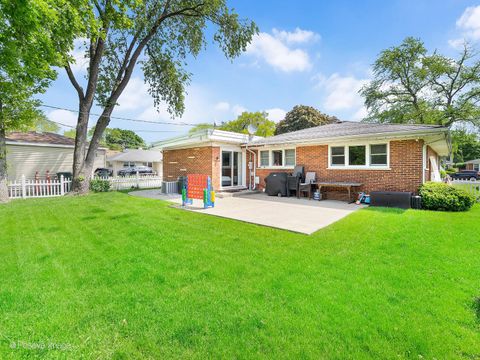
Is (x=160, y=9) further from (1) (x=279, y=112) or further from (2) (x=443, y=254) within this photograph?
(1) (x=279, y=112)

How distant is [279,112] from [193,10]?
28.5m

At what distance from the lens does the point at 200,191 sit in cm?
920

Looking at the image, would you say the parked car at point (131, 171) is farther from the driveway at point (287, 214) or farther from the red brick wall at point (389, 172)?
the red brick wall at point (389, 172)

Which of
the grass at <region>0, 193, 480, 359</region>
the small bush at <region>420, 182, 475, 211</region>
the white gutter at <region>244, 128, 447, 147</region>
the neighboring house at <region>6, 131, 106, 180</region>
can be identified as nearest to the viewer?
the grass at <region>0, 193, 480, 359</region>

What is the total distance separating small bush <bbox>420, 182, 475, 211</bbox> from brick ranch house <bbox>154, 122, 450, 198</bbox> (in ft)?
2.03

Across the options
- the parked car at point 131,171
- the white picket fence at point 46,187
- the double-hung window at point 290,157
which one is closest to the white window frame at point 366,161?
the double-hung window at point 290,157

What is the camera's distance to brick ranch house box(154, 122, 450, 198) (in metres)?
9.10

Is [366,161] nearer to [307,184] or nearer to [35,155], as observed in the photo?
[307,184]

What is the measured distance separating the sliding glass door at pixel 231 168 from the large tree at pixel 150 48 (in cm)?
667

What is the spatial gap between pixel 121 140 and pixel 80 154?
175 feet

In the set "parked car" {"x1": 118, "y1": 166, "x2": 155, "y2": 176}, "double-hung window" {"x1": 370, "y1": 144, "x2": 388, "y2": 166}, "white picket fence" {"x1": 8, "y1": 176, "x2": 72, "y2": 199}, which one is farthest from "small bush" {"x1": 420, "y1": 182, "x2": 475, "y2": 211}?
"parked car" {"x1": 118, "y1": 166, "x2": 155, "y2": 176}

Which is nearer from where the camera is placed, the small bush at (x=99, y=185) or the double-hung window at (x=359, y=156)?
the double-hung window at (x=359, y=156)

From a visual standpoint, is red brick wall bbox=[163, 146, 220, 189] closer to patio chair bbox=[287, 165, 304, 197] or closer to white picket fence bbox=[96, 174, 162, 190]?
white picket fence bbox=[96, 174, 162, 190]

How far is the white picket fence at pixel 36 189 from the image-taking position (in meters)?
11.9
